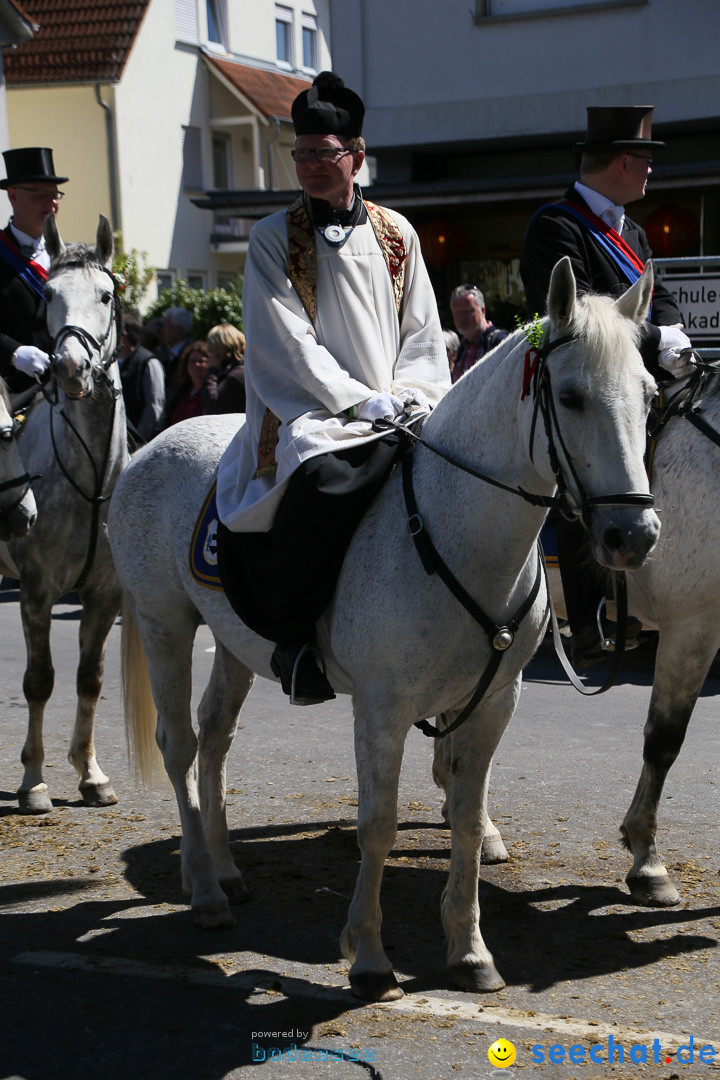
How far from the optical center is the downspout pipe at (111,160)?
1187 inches

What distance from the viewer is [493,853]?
203 inches

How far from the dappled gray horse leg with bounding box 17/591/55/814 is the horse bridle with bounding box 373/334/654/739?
279cm

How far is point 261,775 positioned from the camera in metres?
6.38

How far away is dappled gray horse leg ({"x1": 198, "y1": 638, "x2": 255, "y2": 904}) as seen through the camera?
4.84 m

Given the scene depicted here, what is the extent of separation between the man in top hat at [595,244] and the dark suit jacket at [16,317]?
3131 millimetres

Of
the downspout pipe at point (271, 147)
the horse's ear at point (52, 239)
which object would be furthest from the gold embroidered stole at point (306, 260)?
the downspout pipe at point (271, 147)

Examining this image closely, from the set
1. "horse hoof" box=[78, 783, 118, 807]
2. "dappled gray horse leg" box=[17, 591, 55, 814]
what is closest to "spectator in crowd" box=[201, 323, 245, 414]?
"dappled gray horse leg" box=[17, 591, 55, 814]

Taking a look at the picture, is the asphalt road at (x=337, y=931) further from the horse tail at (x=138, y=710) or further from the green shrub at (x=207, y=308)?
the green shrub at (x=207, y=308)

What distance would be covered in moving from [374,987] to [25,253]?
15.3 ft

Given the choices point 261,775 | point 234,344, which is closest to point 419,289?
point 261,775

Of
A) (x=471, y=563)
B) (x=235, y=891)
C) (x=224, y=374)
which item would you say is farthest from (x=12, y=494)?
(x=224, y=374)

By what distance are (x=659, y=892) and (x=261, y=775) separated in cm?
242

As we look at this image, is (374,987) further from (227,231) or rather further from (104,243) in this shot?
(227,231)

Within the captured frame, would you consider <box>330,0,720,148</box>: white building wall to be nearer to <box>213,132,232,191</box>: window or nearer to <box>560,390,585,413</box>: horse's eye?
<box>560,390,585,413</box>: horse's eye
